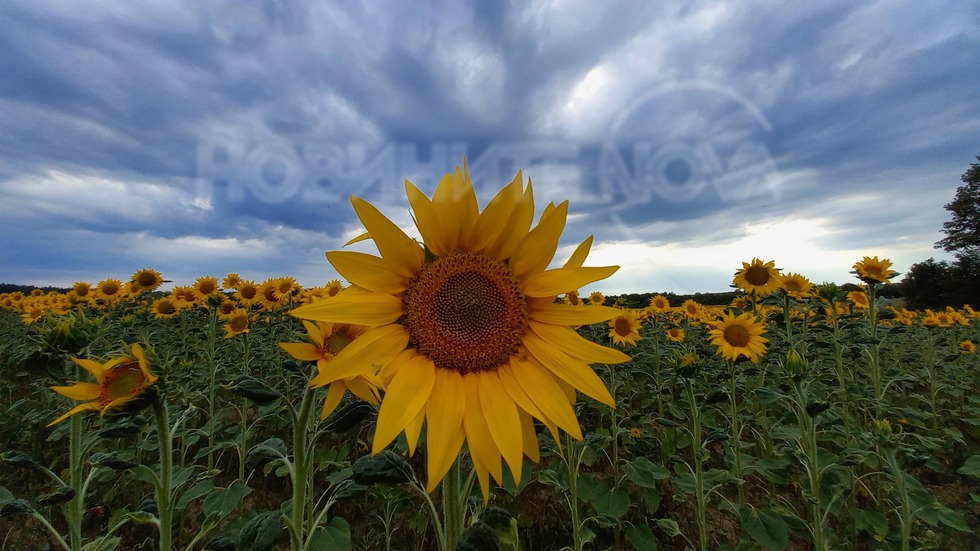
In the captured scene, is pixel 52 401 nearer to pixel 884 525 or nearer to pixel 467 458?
pixel 467 458

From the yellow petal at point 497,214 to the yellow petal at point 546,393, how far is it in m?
0.42

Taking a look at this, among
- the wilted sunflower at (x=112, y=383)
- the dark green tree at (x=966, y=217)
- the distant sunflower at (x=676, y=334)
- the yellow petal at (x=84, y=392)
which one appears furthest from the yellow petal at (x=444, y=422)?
the dark green tree at (x=966, y=217)

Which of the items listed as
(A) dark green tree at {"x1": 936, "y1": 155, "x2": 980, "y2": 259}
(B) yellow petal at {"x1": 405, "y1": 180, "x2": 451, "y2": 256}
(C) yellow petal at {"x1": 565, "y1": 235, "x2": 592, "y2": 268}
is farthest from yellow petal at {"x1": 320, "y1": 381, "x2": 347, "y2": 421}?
(A) dark green tree at {"x1": 936, "y1": 155, "x2": 980, "y2": 259}

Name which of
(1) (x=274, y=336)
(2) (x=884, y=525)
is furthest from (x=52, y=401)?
(2) (x=884, y=525)

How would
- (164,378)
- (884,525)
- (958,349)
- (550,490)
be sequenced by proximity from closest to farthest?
(164,378) < (884,525) < (550,490) < (958,349)

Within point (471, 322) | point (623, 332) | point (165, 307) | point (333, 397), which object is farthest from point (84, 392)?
point (165, 307)

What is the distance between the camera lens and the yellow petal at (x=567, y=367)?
1271 millimetres

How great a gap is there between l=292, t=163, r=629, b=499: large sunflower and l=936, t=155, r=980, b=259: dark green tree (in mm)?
50882

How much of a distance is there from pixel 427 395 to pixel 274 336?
789 centimetres

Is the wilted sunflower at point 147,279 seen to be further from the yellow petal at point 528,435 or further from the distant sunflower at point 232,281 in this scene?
the yellow petal at point 528,435

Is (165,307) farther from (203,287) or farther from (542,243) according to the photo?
(542,243)

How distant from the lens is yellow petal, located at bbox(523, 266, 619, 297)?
51.6 inches

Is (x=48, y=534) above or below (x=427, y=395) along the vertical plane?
below

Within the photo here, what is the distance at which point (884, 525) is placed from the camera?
3.43 metres
